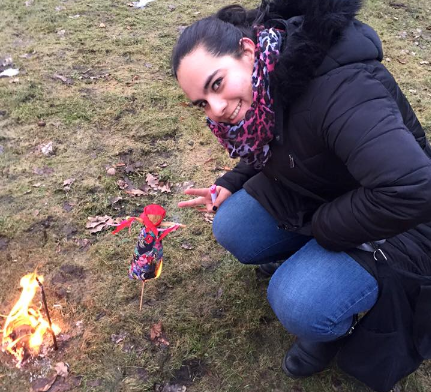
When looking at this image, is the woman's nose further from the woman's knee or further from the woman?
the woman's knee

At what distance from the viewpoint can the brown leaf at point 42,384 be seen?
229 cm

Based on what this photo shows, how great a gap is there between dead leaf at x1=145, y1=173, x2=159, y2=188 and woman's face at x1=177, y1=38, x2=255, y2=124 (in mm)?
1790

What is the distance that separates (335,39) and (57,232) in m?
2.33

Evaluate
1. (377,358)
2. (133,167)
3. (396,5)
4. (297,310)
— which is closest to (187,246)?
(133,167)

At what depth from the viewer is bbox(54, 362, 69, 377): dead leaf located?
2363mm

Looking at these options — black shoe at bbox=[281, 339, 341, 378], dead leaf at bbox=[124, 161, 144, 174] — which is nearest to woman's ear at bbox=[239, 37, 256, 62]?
black shoe at bbox=[281, 339, 341, 378]

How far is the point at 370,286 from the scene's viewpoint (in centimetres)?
197

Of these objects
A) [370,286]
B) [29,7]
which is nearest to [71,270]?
[370,286]

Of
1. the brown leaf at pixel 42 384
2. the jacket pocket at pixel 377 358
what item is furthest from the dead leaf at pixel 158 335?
the jacket pocket at pixel 377 358

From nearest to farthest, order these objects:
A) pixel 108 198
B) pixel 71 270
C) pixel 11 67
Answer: pixel 71 270, pixel 108 198, pixel 11 67

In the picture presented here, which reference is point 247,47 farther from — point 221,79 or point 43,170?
point 43,170

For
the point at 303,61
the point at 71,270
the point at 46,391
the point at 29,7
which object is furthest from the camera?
the point at 29,7

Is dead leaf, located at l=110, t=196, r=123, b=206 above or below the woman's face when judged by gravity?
below

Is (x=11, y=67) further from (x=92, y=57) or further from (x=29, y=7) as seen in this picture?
(x=29, y=7)
